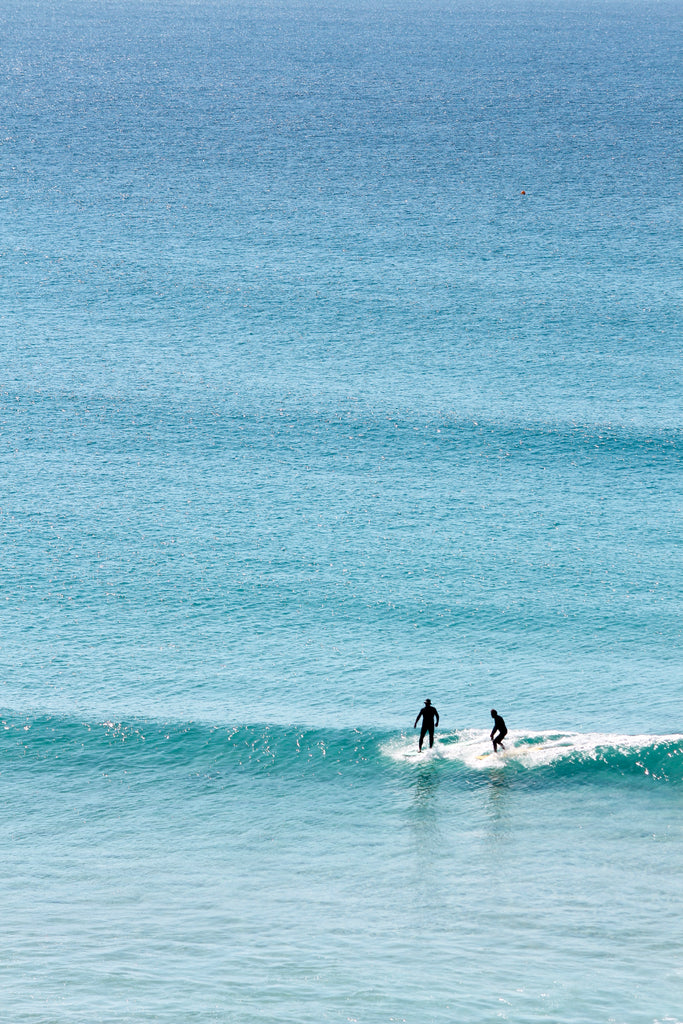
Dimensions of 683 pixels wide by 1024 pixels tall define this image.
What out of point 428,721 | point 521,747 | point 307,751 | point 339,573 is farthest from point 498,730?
point 339,573

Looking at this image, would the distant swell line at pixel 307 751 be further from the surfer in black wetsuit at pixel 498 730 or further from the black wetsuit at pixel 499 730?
the black wetsuit at pixel 499 730

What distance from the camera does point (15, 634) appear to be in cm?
4847

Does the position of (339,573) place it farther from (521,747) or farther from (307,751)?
(521,747)

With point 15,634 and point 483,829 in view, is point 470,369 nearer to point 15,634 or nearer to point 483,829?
point 15,634

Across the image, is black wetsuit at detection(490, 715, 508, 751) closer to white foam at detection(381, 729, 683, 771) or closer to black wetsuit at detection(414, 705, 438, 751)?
white foam at detection(381, 729, 683, 771)

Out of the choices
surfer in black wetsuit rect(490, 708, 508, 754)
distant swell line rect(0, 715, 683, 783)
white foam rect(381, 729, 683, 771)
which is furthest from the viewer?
white foam rect(381, 729, 683, 771)

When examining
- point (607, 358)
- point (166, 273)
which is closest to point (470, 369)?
point (607, 358)

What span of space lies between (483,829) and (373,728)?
7.91 m

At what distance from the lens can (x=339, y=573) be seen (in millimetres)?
54312

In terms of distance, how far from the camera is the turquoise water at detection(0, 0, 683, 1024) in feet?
92.5

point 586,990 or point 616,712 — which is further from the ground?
point 616,712

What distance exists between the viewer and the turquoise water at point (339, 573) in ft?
92.5

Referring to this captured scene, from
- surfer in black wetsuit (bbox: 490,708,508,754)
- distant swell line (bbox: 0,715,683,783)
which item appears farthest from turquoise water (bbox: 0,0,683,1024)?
surfer in black wetsuit (bbox: 490,708,508,754)

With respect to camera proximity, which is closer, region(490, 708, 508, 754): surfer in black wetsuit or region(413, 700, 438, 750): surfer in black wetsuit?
region(490, 708, 508, 754): surfer in black wetsuit
